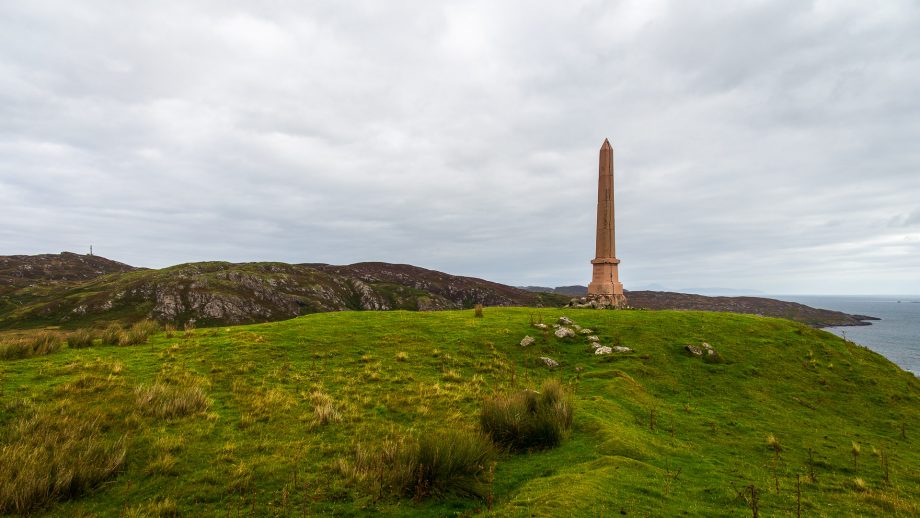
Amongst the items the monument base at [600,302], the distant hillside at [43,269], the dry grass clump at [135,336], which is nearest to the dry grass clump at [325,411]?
the dry grass clump at [135,336]

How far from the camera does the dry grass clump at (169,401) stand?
10.5m

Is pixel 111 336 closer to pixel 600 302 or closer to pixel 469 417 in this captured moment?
pixel 469 417

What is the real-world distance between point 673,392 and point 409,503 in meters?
12.9

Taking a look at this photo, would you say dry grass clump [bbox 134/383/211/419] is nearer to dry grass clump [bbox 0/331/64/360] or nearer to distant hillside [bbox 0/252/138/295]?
dry grass clump [bbox 0/331/64/360]

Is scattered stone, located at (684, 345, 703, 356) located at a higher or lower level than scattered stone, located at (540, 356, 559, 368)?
higher

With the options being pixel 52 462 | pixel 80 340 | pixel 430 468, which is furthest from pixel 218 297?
pixel 430 468

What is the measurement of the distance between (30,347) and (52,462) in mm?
13726

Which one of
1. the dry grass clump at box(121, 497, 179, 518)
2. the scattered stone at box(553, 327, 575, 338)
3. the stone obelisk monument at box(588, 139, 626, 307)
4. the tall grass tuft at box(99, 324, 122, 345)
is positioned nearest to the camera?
the dry grass clump at box(121, 497, 179, 518)

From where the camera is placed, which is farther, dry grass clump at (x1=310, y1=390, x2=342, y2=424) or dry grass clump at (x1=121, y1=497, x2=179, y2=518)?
dry grass clump at (x1=310, y1=390, x2=342, y2=424)

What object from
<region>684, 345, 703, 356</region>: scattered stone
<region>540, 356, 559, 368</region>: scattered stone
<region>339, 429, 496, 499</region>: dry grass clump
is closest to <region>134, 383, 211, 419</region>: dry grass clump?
<region>339, 429, 496, 499</region>: dry grass clump

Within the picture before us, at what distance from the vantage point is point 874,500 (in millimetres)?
7844

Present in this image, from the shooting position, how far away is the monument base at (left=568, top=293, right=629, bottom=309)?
35.2 metres

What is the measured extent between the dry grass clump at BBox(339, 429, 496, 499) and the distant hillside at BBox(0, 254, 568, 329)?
10961 cm

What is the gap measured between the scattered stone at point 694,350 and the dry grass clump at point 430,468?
50.7 ft
